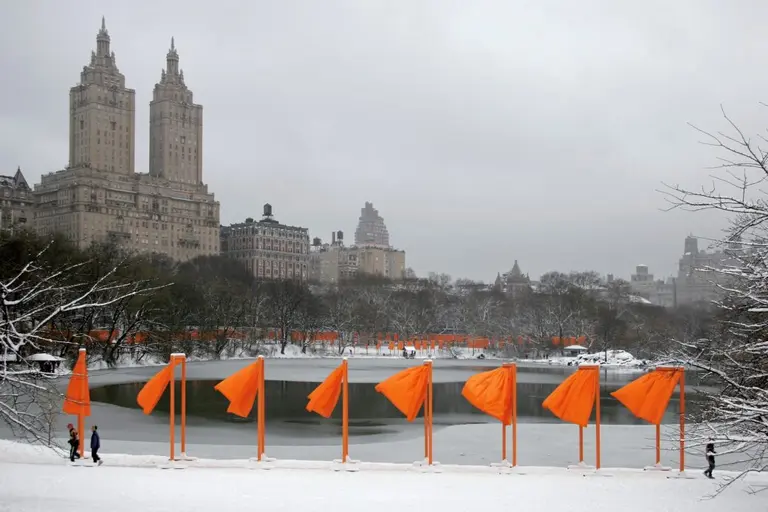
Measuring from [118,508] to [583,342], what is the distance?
8019 cm

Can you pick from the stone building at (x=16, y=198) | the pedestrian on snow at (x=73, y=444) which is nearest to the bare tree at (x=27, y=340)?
the pedestrian on snow at (x=73, y=444)

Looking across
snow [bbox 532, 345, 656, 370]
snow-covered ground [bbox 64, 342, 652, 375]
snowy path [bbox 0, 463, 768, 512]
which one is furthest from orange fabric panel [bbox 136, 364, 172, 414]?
snow [bbox 532, 345, 656, 370]

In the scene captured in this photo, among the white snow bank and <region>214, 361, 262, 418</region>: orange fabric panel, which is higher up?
<region>214, 361, 262, 418</region>: orange fabric panel

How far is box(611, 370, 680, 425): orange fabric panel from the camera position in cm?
2080

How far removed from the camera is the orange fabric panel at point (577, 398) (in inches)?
825

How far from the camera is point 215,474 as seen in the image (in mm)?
19250

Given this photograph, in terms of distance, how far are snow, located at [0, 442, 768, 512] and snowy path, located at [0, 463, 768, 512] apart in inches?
0.9

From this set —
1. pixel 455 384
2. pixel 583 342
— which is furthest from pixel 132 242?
pixel 455 384

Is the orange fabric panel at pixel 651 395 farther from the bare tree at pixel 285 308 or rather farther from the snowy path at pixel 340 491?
the bare tree at pixel 285 308

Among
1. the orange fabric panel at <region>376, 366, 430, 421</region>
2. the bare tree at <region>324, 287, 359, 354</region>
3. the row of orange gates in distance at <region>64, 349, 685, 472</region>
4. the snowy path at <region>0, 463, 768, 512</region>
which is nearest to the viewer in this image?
the snowy path at <region>0, 463, 768, 512</region>

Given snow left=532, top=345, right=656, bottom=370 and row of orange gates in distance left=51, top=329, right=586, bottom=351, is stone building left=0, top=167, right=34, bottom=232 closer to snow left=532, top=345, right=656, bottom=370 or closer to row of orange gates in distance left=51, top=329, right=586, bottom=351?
row of orange gates in distance left=51, top=329, right=586, bottom=351

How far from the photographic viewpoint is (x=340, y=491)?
17750mm

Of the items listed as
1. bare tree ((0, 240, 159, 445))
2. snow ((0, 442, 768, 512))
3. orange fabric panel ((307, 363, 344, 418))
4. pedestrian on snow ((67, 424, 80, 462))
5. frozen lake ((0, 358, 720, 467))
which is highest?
bare tree ((0, 240, 159, 445))

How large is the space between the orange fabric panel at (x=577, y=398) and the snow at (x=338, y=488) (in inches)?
55.2
